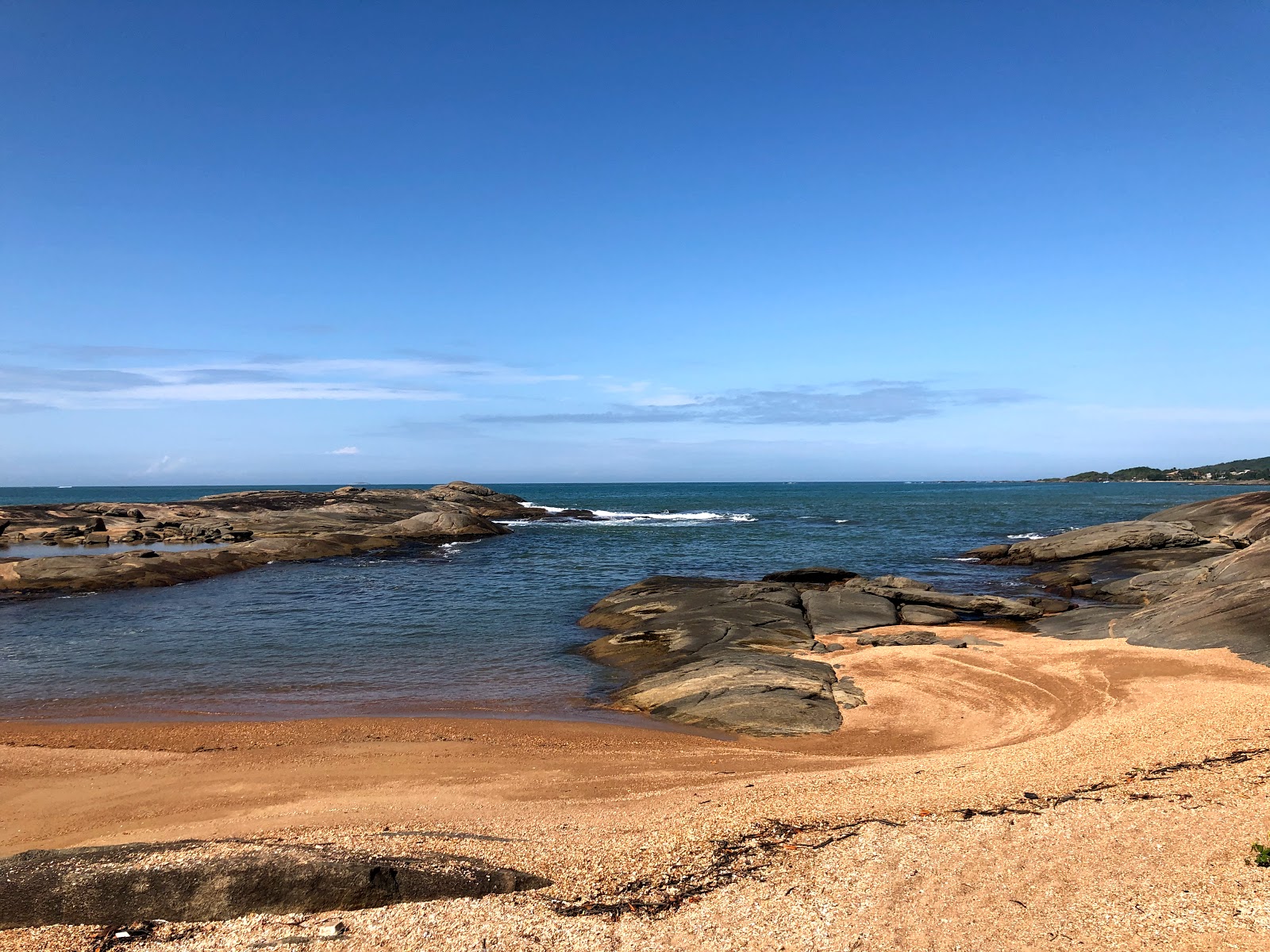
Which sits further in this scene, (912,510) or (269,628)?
(912,510)

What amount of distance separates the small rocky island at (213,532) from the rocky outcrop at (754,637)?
22.9 metres

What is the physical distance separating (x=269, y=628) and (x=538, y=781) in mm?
17055

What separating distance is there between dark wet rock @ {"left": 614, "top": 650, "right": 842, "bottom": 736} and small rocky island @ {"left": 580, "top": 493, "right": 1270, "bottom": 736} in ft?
0.11

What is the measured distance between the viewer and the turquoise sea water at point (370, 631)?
16.5m

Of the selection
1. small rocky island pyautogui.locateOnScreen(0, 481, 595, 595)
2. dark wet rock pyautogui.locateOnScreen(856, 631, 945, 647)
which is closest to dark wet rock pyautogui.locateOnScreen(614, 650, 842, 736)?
dark wet rock pyautogui.locateOnScreen(856, 631, 945, 647)

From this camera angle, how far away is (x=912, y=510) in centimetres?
9488

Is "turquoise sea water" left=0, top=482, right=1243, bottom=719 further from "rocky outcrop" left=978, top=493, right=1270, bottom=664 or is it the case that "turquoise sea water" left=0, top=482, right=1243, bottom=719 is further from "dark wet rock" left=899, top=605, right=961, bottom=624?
"dark wet rock" left=899, top=605, right=961, bottom=624

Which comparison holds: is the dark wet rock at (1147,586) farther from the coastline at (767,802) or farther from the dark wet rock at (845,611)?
the dark wet rock at (845,611)

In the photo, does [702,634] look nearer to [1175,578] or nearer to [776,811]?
[776,811]

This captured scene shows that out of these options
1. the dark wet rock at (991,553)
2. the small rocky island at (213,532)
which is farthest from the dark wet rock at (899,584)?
the small rocky island at (213,532)

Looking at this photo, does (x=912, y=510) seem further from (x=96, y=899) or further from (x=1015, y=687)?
(x=96, y=899)

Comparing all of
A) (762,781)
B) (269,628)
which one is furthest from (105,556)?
(762,781)

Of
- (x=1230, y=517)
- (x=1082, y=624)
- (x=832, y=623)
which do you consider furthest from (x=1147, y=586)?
(x=1230, y=517)

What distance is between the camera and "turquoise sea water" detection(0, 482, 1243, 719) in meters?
16.5
